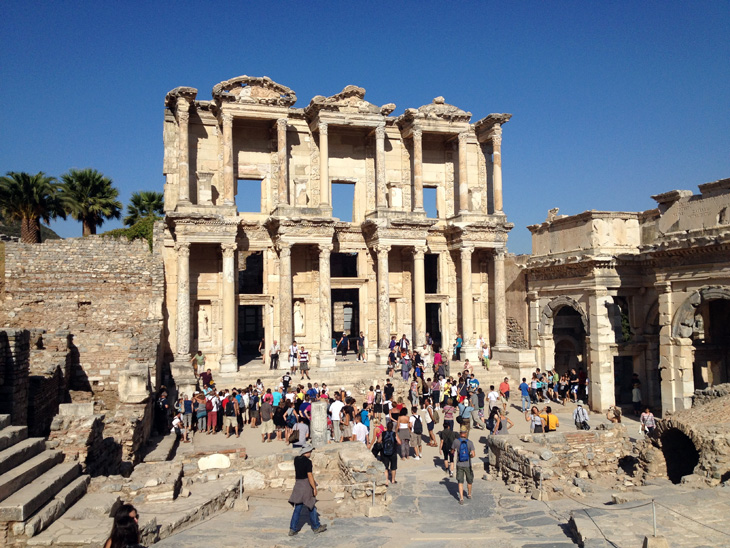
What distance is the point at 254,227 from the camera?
83.7ft

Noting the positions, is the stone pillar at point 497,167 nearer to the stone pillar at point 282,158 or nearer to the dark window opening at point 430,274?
the dark window opening at point 430,274

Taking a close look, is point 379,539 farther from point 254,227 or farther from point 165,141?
point 165,141

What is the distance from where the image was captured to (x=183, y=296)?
918 inches

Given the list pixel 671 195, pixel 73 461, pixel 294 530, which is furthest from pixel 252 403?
pixel 671 195

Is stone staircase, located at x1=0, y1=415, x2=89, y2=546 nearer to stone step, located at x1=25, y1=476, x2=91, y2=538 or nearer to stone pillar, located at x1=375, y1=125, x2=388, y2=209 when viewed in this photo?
stone step, located at x1=25, y1=476, x2=91, y2=538

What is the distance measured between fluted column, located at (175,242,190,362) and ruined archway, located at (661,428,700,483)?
53.7 ft

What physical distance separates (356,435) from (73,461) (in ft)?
21.8

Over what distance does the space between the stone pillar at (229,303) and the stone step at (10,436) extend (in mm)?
12796

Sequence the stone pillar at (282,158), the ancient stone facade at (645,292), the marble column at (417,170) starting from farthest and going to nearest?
the marble column at (417,170), the stone pillar at (282,158), the ancient stone facade at (645,292)

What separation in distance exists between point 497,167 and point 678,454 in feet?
53.7

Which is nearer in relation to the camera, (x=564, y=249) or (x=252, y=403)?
(x=252, y=403)

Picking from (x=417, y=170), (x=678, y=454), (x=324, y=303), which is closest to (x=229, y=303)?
(x=324, y=303)

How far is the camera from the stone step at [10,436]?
9570 mm

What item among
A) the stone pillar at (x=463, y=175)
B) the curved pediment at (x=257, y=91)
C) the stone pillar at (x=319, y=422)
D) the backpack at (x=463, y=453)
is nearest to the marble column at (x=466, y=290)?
the stone pillar at (x=463, y=175)
